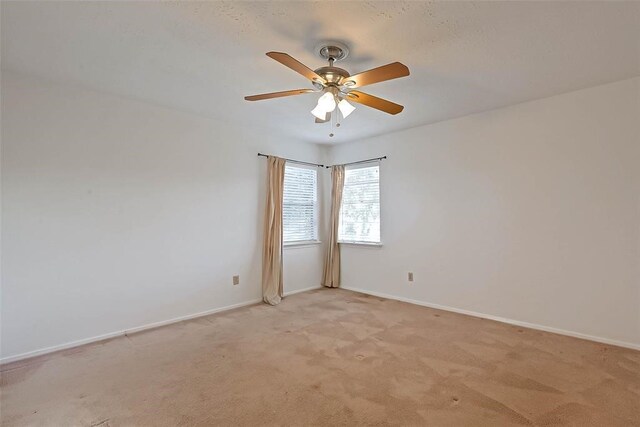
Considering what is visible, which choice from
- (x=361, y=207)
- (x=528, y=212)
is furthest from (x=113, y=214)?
(x=528, y=212)

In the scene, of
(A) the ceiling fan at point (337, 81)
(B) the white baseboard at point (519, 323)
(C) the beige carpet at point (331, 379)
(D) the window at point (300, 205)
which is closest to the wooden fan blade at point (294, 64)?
(A) the ceiling fan at point (337, 81)

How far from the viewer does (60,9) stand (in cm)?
185

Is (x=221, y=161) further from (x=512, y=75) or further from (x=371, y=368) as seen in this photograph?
(x=512, y=75)

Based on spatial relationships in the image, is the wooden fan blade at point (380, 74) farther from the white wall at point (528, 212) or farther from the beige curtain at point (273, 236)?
the beige curtain at point (273, 236)

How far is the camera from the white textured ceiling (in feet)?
6.07

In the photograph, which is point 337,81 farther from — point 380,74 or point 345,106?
point 380,74

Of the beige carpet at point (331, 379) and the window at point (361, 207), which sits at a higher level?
the window at point (361, 207)

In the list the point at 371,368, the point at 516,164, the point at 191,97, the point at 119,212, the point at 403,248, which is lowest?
the point at 371,368

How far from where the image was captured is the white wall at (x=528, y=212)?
112 inches

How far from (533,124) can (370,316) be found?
2.76 meters

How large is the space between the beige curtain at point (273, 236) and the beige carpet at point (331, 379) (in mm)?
1004

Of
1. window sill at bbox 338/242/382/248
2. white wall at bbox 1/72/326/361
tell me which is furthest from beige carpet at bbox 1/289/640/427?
window sill at bbox 338/242/382/248

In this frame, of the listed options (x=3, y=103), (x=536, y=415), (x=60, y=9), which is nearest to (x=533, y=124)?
(x=536, y=415)

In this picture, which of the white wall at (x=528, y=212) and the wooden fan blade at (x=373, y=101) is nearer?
the wooden fan blade at (x=373, y=101)
